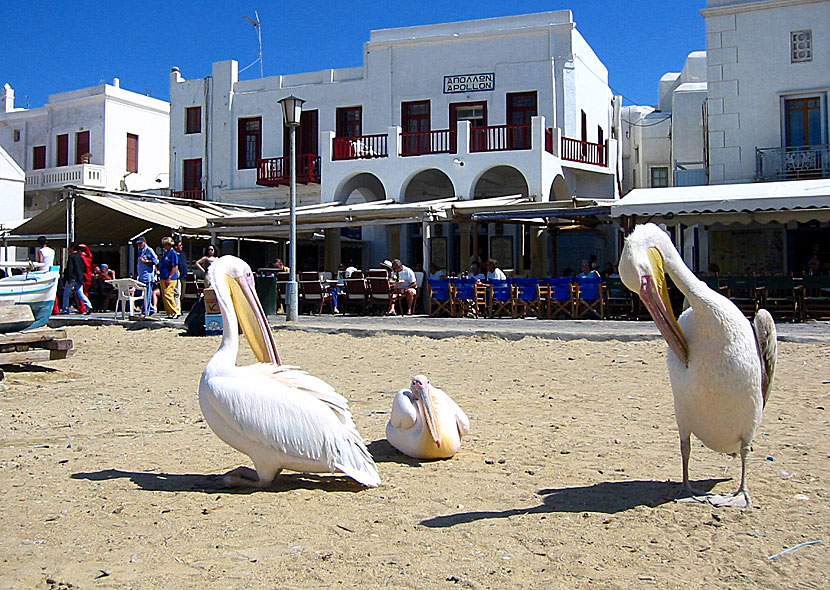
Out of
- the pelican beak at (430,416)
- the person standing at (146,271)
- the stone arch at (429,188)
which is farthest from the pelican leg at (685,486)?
the stone arch at (429,188)

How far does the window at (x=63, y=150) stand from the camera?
109 feet

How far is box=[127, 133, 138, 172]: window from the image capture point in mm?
34219

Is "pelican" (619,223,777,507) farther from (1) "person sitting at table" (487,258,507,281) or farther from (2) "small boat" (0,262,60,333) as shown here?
(1) "person sitting at table" (487,258,507,281)

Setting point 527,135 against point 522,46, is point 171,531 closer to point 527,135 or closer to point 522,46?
point 527,135

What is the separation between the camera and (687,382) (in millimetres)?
3975

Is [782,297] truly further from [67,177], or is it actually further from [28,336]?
[67,177]

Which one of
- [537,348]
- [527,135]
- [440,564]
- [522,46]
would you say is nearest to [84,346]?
[537,348]

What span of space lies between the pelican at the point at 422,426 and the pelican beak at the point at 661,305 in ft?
5.27

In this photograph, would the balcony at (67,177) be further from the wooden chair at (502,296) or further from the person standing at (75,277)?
the wooden chair at (502,296)

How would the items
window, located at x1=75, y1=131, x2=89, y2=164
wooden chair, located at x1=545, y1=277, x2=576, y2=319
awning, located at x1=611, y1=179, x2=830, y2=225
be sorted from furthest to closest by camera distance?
window, located at x1=75, y1=131, x2=89, y2=164 → wooden chair, located at x1=545, y1=277, x2=576, y2=319 → awning, located at x1=611, y1=179, x2=830, y2=225

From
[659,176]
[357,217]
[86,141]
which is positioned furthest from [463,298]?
[86,141]

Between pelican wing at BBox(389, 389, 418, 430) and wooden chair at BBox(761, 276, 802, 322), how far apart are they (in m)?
10.4

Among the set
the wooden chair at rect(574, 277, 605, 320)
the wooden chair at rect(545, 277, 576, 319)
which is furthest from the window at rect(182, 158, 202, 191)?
the wooden chair at rect(574, 277, 605, 320)

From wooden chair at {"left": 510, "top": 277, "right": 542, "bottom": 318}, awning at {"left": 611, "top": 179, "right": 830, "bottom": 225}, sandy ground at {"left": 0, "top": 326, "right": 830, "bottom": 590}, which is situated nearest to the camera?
sandy ground at {"left": 0, "top": 326, "right": 830, "bottom": 590}
